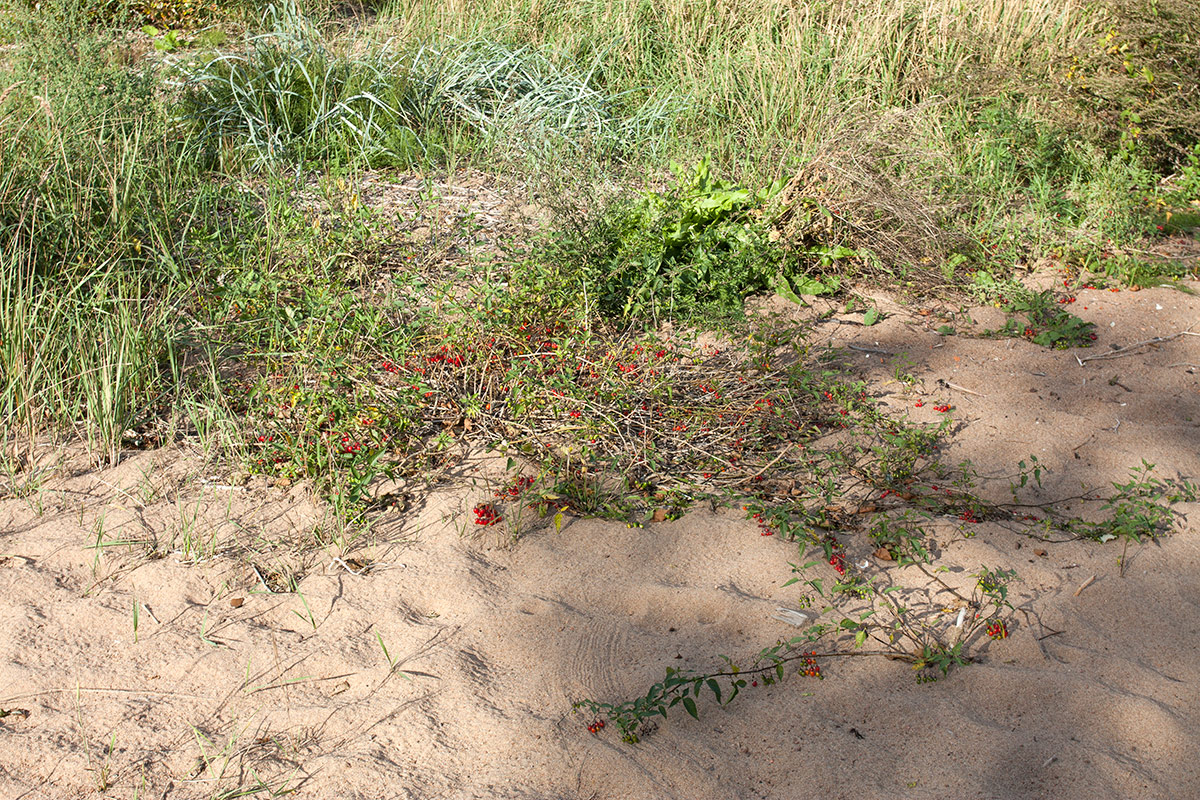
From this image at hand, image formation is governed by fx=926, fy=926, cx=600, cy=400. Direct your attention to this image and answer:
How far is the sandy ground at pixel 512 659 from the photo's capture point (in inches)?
77.4

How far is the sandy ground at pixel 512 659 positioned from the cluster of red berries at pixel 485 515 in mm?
64

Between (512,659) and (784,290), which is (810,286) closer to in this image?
(784,290)

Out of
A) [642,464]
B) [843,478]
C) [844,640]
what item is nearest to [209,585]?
[642,464]

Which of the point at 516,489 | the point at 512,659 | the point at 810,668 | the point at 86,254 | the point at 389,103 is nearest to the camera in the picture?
the point at 810,668

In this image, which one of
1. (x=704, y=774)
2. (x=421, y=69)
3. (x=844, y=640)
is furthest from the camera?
(x=421, y=69)

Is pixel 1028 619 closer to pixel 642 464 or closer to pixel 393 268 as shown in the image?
pixel 642 464

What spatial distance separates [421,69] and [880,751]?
16.4ft

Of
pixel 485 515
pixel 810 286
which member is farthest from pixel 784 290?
pixel 485 515

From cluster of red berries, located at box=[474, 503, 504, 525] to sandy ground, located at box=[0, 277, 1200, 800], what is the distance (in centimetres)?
6

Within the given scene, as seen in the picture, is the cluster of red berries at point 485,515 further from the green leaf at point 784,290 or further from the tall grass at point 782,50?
the tall grass at point 782,50

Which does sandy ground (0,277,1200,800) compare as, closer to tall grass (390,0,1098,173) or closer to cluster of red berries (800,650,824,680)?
cluster of red berries (800,650,824,680)

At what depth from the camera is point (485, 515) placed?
2801 mm

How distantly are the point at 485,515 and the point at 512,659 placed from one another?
585mm

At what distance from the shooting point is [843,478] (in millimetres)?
2990
